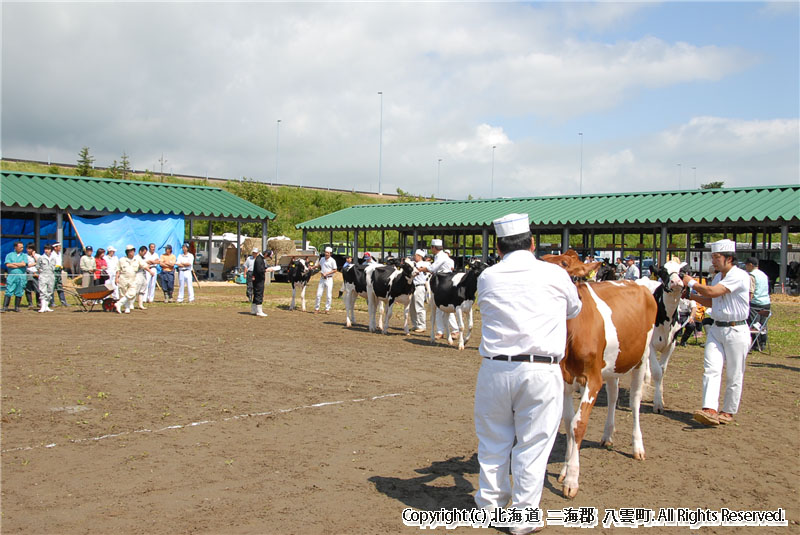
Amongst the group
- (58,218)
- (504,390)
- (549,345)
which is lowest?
(504,390)

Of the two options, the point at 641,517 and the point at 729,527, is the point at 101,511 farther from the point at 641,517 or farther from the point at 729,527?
the point at 729,527

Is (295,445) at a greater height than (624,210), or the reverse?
(624,210)

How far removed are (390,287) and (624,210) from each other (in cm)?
1711

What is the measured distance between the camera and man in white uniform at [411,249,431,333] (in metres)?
16.3

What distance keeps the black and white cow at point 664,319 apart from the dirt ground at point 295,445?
18.3 inches

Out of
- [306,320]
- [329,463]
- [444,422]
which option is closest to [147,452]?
[329,463]

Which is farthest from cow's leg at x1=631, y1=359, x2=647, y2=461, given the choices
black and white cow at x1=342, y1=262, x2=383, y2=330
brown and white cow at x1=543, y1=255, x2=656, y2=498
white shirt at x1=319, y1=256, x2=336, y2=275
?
white shirt at x1=319, y1=256, x2=336, y2=275

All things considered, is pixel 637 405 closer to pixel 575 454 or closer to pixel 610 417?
pixel 610 417

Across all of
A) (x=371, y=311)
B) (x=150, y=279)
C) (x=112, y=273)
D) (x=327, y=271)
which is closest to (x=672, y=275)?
(x=371, y=311)

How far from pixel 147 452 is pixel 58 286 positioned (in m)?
16.9

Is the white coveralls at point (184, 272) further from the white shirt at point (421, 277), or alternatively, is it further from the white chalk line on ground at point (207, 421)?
the white chalk line on ground at point (207, 421)

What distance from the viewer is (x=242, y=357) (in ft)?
39.4

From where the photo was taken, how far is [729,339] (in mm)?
7715

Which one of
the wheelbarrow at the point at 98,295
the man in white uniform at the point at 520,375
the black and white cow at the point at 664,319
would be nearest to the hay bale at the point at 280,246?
the wheelbarrow at the point at 98,295
